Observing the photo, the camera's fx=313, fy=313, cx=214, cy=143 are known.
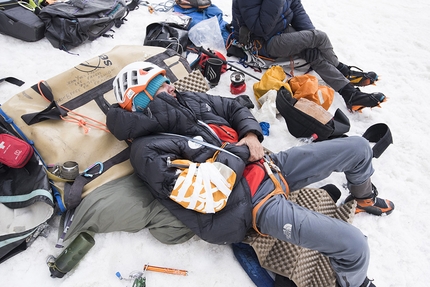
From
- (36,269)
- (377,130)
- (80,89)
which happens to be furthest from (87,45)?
(377,130)

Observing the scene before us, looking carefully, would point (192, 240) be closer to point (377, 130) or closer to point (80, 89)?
point (80, 89)

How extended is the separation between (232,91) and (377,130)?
1974 millimetres

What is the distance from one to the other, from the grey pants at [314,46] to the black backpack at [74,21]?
2603mm

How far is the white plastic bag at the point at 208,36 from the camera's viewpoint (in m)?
5.10

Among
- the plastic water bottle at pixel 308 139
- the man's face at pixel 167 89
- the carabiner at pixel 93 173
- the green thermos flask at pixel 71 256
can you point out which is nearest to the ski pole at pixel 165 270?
the green thermos flask at pixel 71 256

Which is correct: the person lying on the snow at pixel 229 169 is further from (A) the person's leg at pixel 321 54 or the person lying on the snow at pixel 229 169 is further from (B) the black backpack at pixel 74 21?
(B) the black backpack at pixel 74 21

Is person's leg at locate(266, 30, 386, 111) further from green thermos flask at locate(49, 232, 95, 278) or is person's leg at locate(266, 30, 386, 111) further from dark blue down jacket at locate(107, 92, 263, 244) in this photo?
green thermos flask at locate(49, 232, 95, 278)

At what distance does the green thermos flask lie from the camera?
2.43 meters

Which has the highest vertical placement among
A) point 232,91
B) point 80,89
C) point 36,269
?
point 80,89

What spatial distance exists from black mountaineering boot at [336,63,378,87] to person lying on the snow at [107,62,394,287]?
90.4 inches

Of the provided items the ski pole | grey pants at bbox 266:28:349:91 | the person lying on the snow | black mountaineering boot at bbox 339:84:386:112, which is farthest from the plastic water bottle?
the ski pole

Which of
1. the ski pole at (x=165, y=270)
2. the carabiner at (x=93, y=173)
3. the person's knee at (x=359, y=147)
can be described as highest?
the person's knee at (x=359, y=147)

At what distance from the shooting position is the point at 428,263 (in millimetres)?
2928

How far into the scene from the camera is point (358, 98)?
436 centimetres
